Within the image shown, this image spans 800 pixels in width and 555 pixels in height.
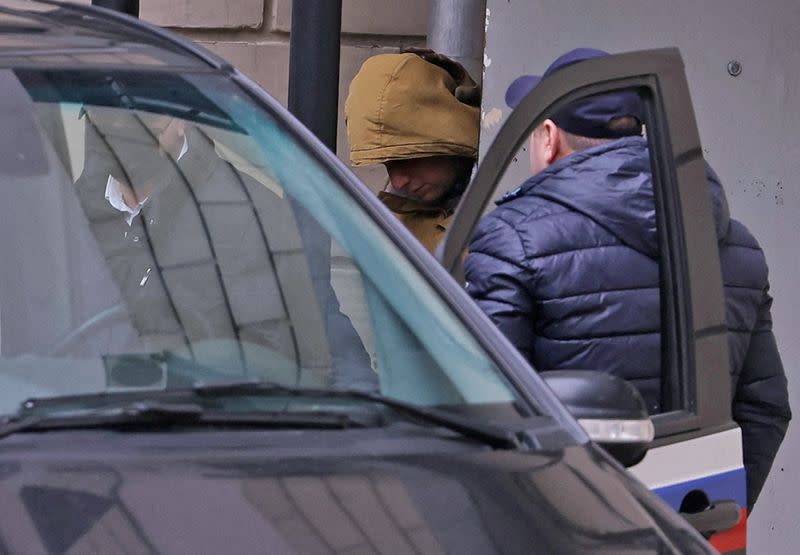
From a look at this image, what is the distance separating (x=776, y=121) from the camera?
5086mm

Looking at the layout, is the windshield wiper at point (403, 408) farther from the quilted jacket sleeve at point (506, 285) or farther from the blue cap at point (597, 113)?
the blue cap at point (597, 113)

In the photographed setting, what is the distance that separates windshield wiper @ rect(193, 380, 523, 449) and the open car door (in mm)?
708

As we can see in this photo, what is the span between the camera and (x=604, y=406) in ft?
7.72

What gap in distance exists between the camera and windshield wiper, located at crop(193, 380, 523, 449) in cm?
208

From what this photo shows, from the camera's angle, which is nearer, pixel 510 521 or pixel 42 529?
pixel 42 529

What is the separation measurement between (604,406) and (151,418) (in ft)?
Result: 2.24

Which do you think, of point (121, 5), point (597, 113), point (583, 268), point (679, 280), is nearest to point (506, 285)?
point (583, 268)

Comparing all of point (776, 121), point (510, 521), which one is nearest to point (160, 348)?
point (510, 521)

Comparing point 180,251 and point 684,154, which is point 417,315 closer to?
point 180,251

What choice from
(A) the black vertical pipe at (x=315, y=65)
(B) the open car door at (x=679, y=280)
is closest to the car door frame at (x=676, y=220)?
(B) the open car door at (x=679, y=280)

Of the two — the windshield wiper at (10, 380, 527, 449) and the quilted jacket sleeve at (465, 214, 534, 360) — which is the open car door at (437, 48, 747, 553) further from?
the windshield wiper at (10, 380, 527, 449)

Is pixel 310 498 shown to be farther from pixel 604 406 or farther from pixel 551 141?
pixel 551 141

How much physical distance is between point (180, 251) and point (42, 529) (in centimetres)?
66

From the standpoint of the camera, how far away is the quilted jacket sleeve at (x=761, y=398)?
353 centimetres
